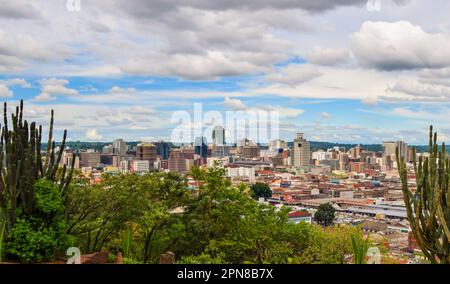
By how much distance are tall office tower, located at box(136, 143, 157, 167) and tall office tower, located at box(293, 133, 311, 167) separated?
1.64 metres

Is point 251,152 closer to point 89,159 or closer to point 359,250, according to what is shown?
point 359,250

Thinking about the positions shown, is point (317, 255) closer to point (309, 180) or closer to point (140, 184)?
point (309, 180)

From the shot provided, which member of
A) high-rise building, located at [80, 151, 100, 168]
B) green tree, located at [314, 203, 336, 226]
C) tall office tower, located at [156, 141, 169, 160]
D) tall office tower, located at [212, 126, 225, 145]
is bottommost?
green tree, located at [314, 203, 336, 226]

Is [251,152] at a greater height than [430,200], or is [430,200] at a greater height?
[251,152]

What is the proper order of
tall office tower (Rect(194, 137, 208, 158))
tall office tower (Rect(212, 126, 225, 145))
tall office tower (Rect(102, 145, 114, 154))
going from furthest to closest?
tall office tower (Rect(102, 145, 114, 154)), tall office tower (Rect(194, 137, 208, 158)), tall office tower (Rect(212, 126, 225, 145))

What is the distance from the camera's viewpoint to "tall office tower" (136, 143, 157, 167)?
566 cm

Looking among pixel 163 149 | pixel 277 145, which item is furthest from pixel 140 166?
pixel 277 145

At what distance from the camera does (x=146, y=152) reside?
5902 millimetres

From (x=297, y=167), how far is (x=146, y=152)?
1.97 metres

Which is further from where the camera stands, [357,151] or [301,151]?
[357,151]

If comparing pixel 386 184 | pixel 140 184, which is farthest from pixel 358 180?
pixel 140 184

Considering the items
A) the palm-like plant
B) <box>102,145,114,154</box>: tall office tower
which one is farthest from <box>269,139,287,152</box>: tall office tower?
<box>102,145,114,154</box>: tall office tower

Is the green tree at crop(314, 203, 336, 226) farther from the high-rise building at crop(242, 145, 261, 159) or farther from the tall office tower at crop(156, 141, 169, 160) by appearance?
the tall office tower at crop(156, 141, 169, 160)
